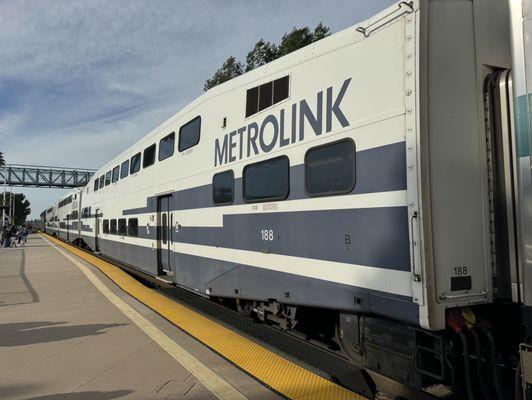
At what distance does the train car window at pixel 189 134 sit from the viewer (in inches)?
303

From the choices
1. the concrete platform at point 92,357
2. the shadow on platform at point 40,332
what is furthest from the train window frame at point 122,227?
the shadow on platform at point 40,332

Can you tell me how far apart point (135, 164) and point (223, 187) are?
589 centimetres

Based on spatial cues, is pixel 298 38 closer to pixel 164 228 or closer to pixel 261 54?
pixel 261 54

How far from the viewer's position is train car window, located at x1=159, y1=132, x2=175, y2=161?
29.5 ft

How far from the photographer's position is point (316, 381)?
4.36 metres

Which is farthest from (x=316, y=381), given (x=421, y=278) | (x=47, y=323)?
(x=47, y=323)

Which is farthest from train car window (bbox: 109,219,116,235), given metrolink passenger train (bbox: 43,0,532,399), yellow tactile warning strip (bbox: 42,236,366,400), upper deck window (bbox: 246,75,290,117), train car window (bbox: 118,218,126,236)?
metrolink passenger train (bbox: 43,0,532,399)

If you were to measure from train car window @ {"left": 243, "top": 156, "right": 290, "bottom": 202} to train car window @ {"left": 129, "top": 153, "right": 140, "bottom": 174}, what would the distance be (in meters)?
6.26

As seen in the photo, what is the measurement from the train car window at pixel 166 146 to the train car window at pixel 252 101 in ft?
10.5

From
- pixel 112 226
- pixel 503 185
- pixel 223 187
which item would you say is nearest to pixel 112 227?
pixel 112 226

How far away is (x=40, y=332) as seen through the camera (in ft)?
20.6

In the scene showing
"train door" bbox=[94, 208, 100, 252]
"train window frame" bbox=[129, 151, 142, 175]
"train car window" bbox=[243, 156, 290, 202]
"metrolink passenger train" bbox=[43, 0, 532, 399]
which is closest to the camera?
"metrolink passenger train" bbox=[43, 0, 532, 399]

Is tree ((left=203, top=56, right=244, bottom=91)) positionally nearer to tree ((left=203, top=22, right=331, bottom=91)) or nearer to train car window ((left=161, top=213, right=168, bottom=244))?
tree ((left=203, top=22, right=331, bottom=91))

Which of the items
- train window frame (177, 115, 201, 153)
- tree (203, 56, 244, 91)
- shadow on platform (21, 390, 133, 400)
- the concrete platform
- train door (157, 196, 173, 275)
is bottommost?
shadow on platform (21, 390, 133, 400)
